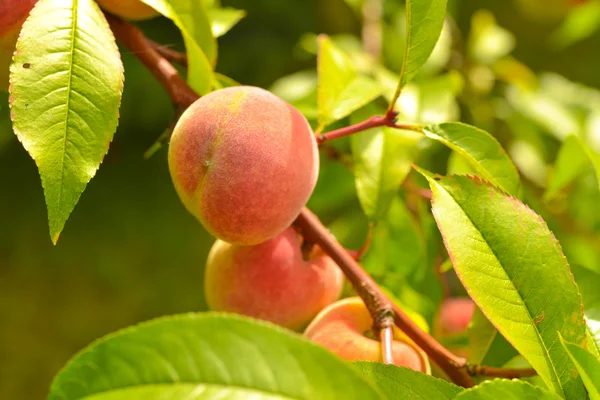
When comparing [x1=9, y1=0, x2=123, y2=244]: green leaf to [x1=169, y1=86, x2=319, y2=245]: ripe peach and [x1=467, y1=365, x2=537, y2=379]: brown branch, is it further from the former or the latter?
[x1=467, y1=365, x2=537, y2=379]: brown branch

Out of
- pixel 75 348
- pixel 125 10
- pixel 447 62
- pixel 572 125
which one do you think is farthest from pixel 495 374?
pixel 75 348

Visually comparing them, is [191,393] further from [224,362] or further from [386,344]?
[386,344]

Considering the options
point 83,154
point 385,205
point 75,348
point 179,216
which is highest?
point 83,154

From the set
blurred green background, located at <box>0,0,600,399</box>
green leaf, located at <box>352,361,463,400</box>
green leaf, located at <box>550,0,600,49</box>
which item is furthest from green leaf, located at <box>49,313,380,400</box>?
green leaf, located at <box>550,0,600,49</box>

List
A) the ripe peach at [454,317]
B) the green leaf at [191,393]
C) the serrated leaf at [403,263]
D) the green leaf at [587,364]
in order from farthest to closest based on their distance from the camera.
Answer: the ripe peach at [454,317] → the serrated leaf at [403,263] → the green leaf at [587,364] → the green leaf at [191,393]

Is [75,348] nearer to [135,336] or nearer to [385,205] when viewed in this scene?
[385,205]

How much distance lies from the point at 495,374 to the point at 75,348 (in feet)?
3.50

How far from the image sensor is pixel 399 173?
726 millimetres

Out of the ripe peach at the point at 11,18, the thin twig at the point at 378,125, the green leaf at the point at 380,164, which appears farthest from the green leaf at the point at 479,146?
the ripe peach at the point at 11,18

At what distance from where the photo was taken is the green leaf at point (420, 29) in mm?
551

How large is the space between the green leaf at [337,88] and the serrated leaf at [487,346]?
25 cm

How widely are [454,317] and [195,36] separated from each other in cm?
62

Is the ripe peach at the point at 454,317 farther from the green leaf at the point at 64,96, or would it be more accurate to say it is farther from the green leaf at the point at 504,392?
the green leaf at the point at 64,96

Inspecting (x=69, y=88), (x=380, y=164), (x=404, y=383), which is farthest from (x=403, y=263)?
(x=69, y=88)
